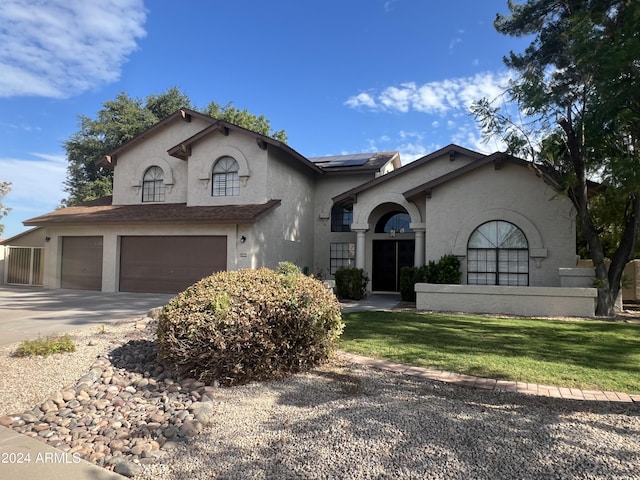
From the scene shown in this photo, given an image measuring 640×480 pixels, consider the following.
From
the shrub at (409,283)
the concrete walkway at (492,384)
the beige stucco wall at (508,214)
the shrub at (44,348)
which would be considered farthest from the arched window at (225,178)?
the concrete walkway at (492,384)

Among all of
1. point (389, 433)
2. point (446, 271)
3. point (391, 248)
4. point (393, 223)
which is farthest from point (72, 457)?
point (393, 223)

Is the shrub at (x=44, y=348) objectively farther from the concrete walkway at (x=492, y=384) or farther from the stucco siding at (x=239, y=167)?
the stucco siding at (x=239, y=167)

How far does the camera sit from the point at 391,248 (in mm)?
18406

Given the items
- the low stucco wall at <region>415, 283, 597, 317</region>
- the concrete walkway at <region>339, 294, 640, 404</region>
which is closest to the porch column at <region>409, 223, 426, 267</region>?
the low stucco wall at <region>415, 283, 597, 317</region>

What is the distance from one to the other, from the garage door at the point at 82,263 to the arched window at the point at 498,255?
15724 millimetres

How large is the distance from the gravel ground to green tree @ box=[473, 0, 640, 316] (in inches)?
328

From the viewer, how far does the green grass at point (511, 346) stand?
566 cm

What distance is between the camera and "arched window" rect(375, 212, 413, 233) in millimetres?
18373

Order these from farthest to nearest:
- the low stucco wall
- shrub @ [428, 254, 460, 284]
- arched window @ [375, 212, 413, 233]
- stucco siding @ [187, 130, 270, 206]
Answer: arched window @ [375, 212, 413, 233], stucco siding @ [187, 130, 270, 206], shrub @ [428, 254, 460, 284], the low stucco wall

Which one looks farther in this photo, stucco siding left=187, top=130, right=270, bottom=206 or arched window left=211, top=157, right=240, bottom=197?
arched window left=211, top=157, right=240, bottom=197

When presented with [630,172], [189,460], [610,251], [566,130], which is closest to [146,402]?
[189,460]

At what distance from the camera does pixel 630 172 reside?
387 inches

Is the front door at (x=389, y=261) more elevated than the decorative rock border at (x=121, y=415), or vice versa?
the front door at (x=389, y=261)

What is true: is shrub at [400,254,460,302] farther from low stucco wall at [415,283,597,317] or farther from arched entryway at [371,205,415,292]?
arched entryway at [371,205,415,292]
